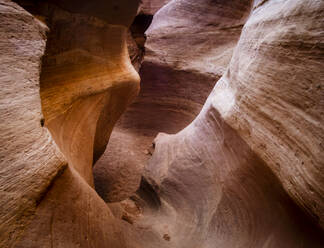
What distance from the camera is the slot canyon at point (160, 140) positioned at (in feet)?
3.71

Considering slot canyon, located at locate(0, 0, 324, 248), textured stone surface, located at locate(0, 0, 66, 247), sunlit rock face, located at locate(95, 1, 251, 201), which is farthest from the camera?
sunlit rock face, located at locate(95, 1, 251, 201)

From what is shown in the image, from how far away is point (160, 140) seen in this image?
3672 millimetres

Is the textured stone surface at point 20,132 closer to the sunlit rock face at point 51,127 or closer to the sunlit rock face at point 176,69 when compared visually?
the sunlit rock face at point 51,127

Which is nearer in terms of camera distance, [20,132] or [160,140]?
[20,132]

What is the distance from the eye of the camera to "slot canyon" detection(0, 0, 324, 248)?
113 centimetres

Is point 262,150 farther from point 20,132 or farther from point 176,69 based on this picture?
point 176,69

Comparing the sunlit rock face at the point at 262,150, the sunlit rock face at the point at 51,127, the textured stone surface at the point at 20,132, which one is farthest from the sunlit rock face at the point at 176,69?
the textured stone surface at the point at 20,132

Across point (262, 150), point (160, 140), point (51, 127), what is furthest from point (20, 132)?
point (160, 140)

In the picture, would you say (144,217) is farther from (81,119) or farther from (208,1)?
(208,1)

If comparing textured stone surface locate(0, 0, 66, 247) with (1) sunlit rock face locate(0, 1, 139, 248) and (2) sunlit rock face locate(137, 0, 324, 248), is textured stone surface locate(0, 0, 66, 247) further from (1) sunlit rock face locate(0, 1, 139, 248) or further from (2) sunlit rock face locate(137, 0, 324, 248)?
(2) sunlit rock face locate(137, 0, 324, 248)

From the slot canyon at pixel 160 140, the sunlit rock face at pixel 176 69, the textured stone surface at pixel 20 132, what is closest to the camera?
the textured stone surface at pixel 20 132

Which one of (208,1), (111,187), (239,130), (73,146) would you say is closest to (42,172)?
(73,146)

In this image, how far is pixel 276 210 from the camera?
1504 millimetres

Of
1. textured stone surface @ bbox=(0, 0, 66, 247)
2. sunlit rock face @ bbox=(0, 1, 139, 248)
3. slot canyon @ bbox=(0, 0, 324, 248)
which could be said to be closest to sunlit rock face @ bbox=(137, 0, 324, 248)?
slot canyon @ bbox=(0, 0, 324, 248)
